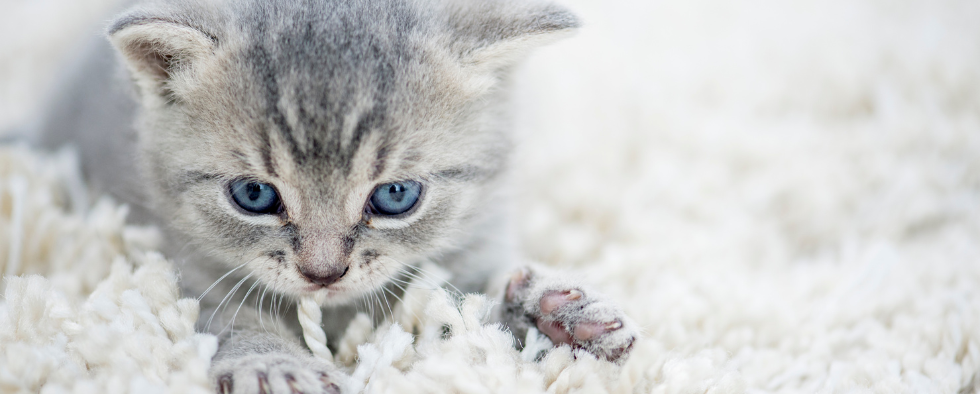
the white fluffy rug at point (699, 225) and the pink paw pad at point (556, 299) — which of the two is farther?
the pink paw pad at point (556, 299)

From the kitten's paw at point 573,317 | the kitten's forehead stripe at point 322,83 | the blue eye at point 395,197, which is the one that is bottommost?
the kitten's paw at point 573,317

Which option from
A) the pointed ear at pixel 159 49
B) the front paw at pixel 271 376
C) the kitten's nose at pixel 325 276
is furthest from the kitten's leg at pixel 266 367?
the pointed ear at pixel 159 49

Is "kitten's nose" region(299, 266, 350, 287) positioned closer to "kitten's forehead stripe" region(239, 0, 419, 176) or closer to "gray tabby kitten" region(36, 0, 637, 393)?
"gray tabby kitten" region(36, 0, 637, 393)

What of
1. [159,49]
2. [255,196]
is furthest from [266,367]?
[159,49]

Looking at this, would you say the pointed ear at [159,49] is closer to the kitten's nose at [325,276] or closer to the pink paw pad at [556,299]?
the kitten's nose at [325,276]

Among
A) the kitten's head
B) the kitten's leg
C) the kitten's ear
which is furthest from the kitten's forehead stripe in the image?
the kitten's leg

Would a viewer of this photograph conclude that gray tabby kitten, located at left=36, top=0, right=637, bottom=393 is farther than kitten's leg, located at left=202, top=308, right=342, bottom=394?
Yes

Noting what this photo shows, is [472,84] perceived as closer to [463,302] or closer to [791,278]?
[463,302]

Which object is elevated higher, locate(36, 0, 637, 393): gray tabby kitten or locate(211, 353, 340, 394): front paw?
locate(36, 0, 637, 393): gray tabby kitten

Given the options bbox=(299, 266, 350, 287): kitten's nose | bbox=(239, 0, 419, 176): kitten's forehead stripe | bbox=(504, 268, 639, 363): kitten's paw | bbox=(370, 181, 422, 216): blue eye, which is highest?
bbox=(239, 0, 419, 176): kitten's forehead stripe
